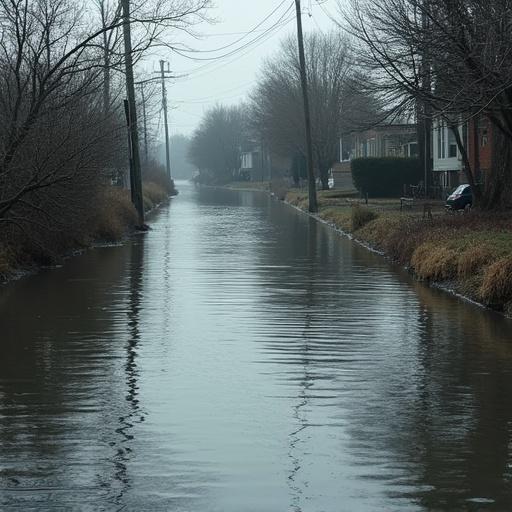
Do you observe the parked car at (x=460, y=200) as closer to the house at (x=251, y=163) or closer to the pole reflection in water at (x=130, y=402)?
the pole reflection in water at (x=130, y=402)

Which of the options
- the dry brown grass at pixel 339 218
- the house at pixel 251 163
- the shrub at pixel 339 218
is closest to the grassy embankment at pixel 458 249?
the dry brown grass at pixel 339 218

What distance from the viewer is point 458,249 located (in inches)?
808

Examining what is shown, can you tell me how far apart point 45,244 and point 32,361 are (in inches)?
506

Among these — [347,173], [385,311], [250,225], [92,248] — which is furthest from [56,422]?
[347,173]

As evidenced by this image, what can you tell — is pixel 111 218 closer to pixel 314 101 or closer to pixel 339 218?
pixel 339 218

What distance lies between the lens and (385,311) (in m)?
16.8

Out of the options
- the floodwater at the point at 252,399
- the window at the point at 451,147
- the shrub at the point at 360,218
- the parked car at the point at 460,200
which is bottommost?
the floodwater at the point at 252,399

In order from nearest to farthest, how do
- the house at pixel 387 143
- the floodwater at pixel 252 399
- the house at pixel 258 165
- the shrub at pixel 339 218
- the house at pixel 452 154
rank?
the floodwater at pixel 252 399 < the shrub at pixel 339 218 < the house at pixel 452 154 < the house at pixel 387 143 < the house at pixel 258 165

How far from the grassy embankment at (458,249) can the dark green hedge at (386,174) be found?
2470cm

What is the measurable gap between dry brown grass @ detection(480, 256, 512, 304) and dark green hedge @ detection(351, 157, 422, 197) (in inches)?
1646

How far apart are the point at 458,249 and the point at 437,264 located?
1.57ft

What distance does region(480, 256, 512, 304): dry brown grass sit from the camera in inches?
646

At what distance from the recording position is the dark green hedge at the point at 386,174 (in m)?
58.6

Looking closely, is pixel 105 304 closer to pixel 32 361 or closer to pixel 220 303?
pixel 220 303
